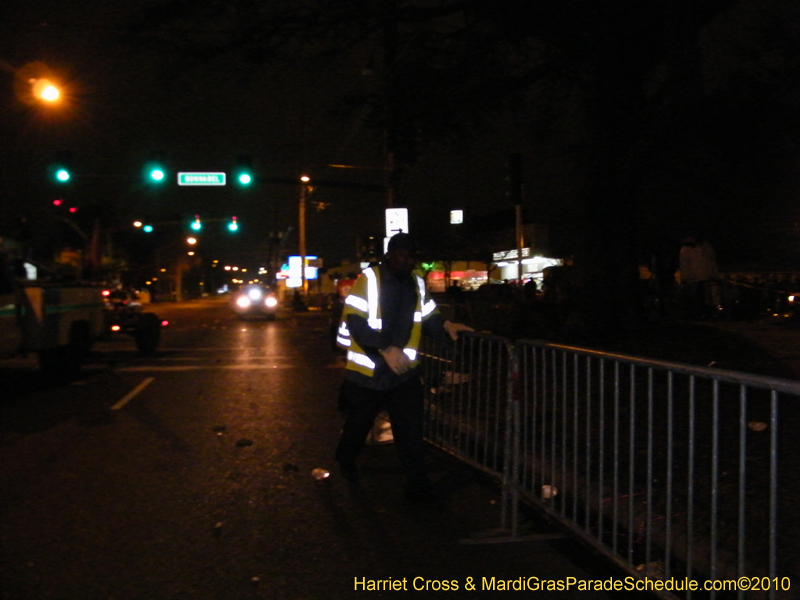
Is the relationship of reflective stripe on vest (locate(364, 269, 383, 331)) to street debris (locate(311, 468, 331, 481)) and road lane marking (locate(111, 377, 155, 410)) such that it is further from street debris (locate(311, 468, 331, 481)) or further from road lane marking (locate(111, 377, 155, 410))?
road lane marking (locate(111, 377, 155, 410))

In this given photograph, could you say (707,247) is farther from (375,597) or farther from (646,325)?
(375,597)

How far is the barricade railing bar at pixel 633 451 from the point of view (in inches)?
163

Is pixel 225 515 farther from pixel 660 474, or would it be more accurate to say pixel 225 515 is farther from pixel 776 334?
pixel 776 334

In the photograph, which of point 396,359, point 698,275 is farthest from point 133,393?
point 698,275

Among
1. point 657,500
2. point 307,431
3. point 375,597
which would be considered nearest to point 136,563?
point 375,597

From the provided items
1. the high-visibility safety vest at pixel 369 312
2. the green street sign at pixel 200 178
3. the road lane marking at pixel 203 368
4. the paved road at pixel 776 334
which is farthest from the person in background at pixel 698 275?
the green street sign at pixel 200 178

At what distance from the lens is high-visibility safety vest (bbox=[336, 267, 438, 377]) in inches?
229

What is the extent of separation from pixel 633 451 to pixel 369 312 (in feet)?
6.66

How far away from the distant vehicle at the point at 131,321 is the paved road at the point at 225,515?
6.31 meters

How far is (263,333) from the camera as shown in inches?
955

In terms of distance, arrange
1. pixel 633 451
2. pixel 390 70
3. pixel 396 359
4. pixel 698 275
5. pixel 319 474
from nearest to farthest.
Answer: pixel 633 451, pixel 396 359, pixel 319 474, pixel 390 70, pixel 698 275

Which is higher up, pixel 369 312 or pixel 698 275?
pixel 698 275

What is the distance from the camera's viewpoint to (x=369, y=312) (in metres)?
5.82

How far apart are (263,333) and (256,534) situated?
62.5 ft
